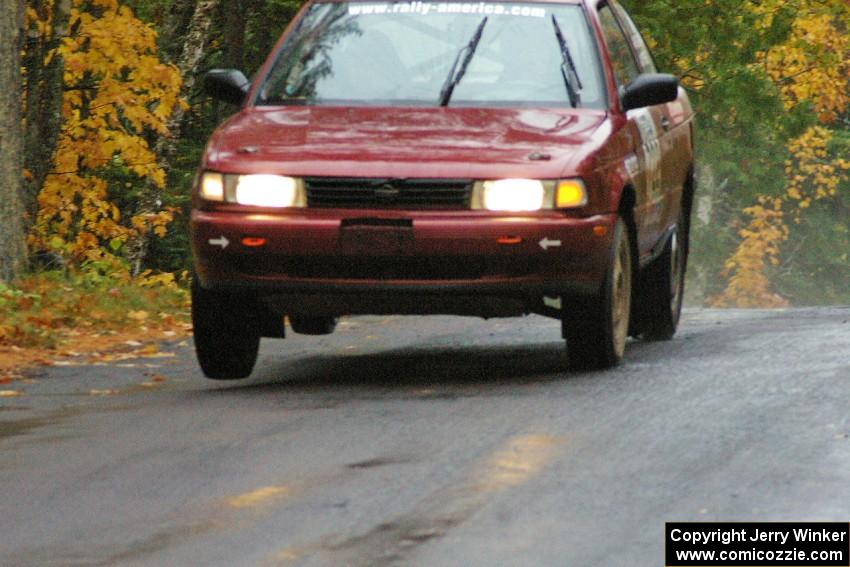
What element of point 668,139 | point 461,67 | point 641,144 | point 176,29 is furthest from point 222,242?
point 176,29

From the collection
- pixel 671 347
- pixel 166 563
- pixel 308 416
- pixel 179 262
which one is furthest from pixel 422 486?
pixel 179 262

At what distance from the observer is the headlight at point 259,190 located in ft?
30.9

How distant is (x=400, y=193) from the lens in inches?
367

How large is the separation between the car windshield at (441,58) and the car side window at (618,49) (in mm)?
213

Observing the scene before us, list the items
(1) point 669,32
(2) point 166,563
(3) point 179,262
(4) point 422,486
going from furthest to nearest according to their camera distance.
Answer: (1) point 669,32 < (3) point 179,262 < (4) point 422,486 < (2) point 166,563

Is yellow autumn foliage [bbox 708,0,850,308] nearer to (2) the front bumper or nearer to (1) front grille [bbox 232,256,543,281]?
(2) the front bumper

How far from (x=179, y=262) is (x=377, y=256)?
15.4 meters

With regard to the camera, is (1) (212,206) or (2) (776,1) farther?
(2) (776,1)

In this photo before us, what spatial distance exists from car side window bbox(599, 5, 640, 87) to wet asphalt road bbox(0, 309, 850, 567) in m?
1.50

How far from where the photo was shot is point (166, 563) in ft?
18.6

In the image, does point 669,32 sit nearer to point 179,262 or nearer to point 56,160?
point 179,262

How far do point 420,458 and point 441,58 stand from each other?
12.3ft

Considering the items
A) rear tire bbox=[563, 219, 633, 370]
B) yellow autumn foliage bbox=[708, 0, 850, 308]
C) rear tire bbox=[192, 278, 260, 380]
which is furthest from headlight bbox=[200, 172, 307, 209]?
yellow autumn foliage bbox=[708, 0, 850, 308]

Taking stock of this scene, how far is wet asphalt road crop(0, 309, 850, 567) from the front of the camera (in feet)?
19.4
